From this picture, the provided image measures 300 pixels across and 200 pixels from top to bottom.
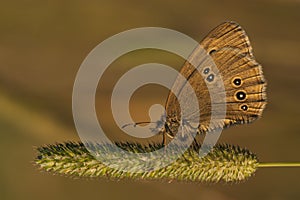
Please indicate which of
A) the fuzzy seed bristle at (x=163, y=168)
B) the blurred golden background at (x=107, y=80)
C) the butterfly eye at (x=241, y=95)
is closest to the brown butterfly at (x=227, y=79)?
the butterfly eye at (x=241, y=95)

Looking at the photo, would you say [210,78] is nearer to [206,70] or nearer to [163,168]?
[206,70]

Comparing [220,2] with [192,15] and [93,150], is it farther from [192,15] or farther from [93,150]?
[93,150]

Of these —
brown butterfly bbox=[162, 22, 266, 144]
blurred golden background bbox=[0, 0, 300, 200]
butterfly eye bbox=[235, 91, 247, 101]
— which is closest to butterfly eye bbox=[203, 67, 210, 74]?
brown butterfly bbox=[162, 22, 266, 144]

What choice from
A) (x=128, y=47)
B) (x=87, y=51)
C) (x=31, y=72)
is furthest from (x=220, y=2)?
(x=31, y=72)

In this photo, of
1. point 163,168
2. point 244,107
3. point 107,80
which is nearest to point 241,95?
point 244,107

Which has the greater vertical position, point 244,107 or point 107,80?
point 107,80

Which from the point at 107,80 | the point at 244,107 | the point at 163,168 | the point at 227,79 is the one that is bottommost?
the point at 163,168
